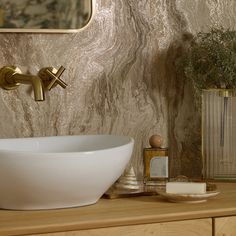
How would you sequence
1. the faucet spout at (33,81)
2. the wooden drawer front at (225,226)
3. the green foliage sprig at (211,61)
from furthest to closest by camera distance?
the green foliage sprig at (211,61) < the faucet spout at (33,81) < the wooden drawer front at (225,226)

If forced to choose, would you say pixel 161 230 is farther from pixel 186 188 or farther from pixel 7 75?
pixel 7 75

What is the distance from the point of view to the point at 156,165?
1631 millimetres

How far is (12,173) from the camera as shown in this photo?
51.5 inches

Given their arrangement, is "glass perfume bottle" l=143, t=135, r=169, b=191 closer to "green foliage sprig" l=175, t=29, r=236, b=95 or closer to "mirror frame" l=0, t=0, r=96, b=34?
"green foliage sprig" l=175, t=29, r=236, b=95

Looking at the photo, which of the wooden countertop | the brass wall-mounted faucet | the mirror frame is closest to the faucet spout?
the brass wall-mounted faucet

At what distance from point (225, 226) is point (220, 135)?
41cm

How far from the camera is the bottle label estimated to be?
5.35 ft

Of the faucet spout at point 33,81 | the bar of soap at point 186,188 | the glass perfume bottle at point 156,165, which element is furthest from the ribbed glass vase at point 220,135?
the faucet spout at point 33,81

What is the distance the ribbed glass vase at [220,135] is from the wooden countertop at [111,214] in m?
0.24

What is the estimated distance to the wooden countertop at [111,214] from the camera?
126 centimetres

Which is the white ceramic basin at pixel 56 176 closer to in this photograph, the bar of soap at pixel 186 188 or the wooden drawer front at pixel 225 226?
the bar of soap at pixel 186 188

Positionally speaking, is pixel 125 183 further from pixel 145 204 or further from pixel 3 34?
pixel 3 34

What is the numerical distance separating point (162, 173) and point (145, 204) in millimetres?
188

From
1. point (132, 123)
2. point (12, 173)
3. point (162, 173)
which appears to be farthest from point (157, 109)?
point (12, 173)
